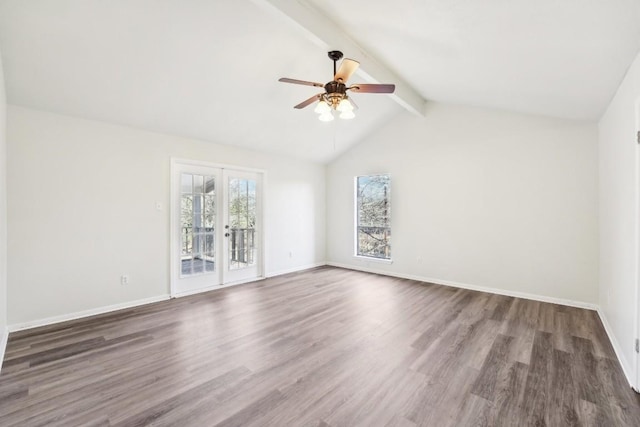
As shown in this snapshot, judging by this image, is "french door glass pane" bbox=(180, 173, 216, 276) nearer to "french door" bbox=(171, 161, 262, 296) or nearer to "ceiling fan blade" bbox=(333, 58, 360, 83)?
"french door" bbox=(171, 161, 262, 296)

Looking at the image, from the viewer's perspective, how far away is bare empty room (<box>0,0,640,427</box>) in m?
2.13

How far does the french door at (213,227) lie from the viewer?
459 cm

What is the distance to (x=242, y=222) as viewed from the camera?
17.8 ft

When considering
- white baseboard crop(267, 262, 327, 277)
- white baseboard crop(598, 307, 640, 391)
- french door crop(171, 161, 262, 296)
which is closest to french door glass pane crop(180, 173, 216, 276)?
french door crop(171, 161, 262, 296)

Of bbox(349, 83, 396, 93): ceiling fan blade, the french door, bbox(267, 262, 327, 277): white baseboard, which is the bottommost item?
bbox(267, 262, 327, 277): white baseboard

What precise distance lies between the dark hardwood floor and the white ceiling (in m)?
2.55

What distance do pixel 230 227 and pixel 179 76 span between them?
2612mm

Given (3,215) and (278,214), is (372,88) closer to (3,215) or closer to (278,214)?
(278,214)

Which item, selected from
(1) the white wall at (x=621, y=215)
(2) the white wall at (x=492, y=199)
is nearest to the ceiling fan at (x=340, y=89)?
(1) the white wall at (x=621, y=215)

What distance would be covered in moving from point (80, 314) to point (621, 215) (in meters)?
5.98

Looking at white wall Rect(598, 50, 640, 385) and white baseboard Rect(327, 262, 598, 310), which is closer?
white wall Rect(598, 50, 640, 385)

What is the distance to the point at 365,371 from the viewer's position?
241 centimetres

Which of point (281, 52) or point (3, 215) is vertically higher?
point (281, 52)

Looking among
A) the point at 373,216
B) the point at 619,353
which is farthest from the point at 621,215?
the point at 373,216
